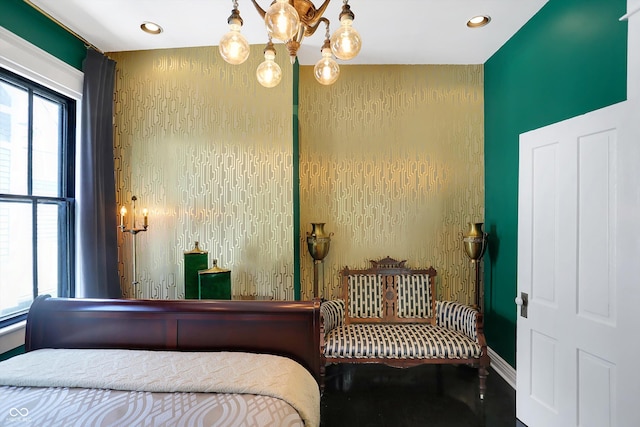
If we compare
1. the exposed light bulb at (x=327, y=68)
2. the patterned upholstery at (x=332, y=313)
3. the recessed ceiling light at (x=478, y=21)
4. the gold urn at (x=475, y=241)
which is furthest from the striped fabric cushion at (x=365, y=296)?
the recessed ceiling light at (x=478, y=21)

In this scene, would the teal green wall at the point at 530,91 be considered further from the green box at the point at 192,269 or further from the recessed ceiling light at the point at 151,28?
the recessed ceiling light at the point at 151,28

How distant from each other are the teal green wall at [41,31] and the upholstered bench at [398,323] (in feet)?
9.97

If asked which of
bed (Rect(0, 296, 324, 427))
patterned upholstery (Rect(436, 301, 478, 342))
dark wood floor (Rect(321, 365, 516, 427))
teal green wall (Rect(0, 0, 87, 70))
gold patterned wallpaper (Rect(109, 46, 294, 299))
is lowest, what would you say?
dark wood floor (Rect(321, 365, 516, 427))

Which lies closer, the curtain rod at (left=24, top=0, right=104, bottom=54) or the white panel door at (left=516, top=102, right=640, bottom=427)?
the white panel door at (left=516, top=102, right=640, bottom=427)

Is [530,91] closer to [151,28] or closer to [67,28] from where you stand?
[151,28]

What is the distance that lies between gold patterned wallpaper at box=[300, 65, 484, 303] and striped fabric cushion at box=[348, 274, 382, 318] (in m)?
0.21

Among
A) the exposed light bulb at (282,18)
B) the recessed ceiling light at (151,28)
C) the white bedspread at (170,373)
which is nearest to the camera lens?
the exposed light bulb at (282,18)

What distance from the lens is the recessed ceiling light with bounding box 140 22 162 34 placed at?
261 centimetres

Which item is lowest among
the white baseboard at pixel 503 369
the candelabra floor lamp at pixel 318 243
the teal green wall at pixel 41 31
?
the white baseboard at pixel 503 369

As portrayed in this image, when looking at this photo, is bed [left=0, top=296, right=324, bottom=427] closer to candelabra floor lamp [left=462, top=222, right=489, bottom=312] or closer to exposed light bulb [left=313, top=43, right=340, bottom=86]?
exposed light bulb [left=313, top=43, right=340, bottom=86]

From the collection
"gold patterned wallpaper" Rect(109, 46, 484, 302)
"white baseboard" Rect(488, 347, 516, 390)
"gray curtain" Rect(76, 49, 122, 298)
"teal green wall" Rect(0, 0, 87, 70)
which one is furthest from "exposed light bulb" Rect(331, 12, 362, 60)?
"white baseboard" Rect(488, 347, 516, 390)

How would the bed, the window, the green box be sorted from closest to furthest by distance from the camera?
the bed → the window → the green box

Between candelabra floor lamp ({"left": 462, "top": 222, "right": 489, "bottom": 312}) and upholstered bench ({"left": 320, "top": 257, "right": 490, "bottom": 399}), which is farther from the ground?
candelabra floor lamp ({"left": 462, "top": 222, "right": 489, "bottom": 312})

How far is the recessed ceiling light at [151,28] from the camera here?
2.61 meters
